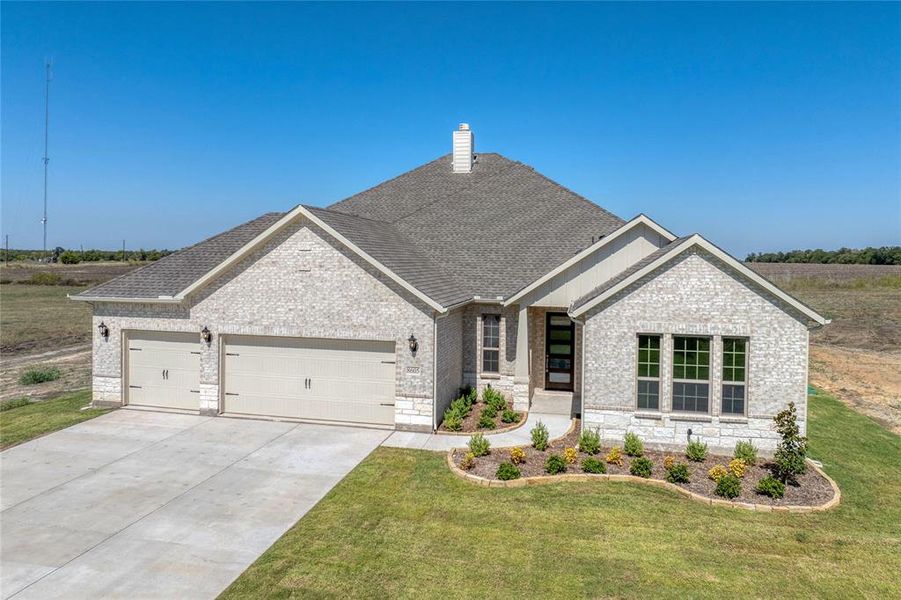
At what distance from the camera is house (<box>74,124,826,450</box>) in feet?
43.6

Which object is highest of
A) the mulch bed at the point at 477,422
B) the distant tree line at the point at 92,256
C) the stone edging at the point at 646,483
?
the distant tree line at the point at 92,256

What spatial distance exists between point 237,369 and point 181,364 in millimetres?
1894

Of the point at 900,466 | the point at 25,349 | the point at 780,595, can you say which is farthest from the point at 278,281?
the point at 25,349

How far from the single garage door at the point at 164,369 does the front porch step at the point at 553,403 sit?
33.0 ft

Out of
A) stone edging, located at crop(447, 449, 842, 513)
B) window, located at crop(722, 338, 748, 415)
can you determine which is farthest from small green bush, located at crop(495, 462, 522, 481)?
window, located at crop(722, 338, 748, 415)

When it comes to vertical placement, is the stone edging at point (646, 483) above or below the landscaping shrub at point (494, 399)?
below

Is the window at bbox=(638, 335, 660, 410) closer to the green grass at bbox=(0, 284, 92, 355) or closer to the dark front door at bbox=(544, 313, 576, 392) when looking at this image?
the dark front door at bbox=(544, 313, 576, 392)

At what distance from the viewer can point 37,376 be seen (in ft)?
68.2

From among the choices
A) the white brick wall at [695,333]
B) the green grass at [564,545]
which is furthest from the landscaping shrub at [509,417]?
the green grass at [564,545]

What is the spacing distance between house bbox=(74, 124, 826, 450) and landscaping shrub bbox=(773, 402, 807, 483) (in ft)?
2.08

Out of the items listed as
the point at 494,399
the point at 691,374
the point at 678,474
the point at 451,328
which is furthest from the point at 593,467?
the point at 451,328

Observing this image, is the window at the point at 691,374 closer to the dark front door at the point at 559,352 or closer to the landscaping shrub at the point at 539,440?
the landscaping shrub at the point at 539,440

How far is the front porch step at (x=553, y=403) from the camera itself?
17000 mm

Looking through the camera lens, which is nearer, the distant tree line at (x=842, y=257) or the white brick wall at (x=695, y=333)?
the white brick wall at (x=695, y=333)
